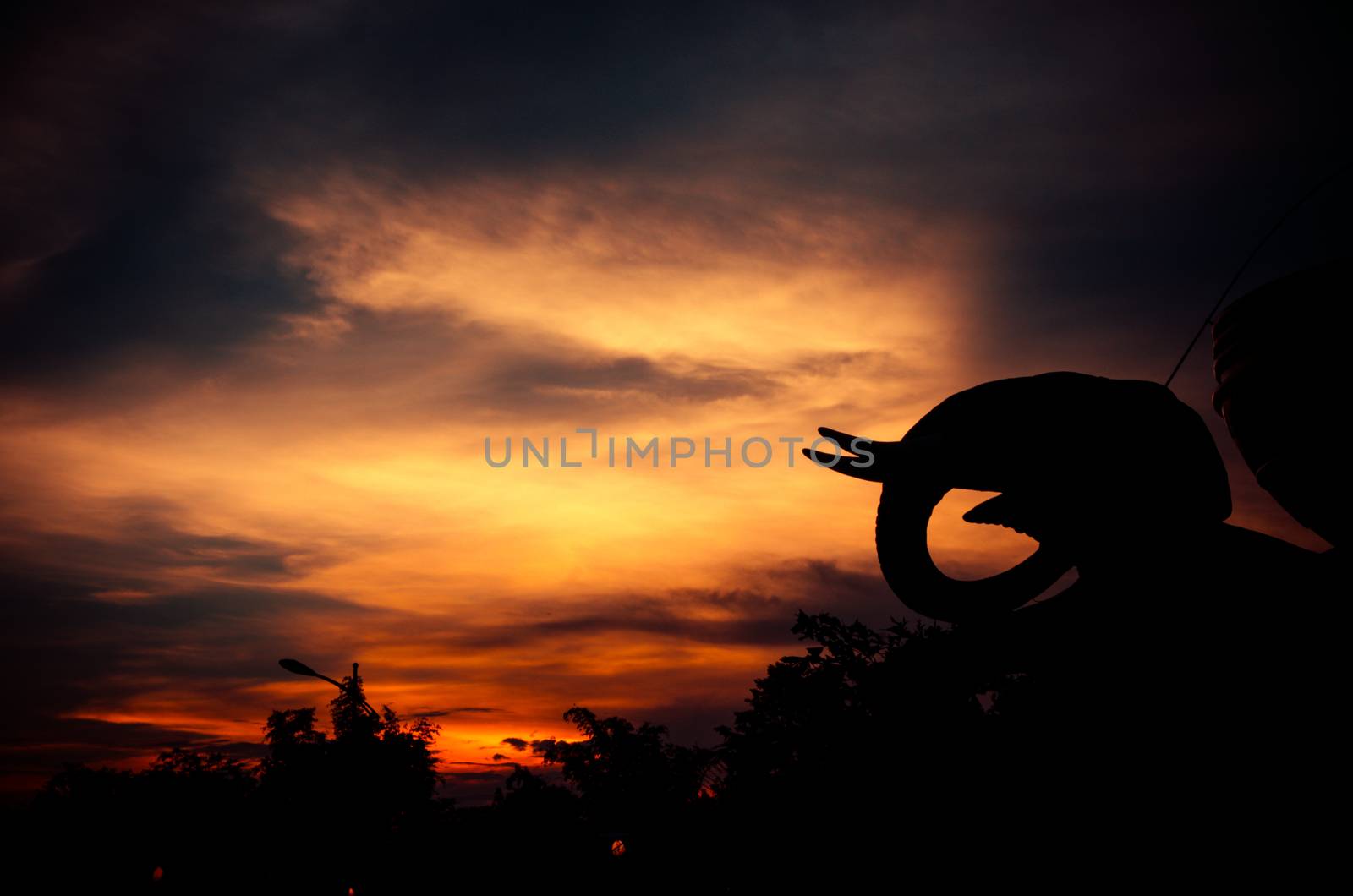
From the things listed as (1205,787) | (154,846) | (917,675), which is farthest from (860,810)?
(154,846)

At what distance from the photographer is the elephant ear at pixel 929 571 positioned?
21.1ft

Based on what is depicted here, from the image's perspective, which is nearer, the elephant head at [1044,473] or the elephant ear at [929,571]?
the elephant head at [1044,473]

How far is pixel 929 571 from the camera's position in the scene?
655 centimetres

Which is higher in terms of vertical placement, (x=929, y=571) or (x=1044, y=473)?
(x=1044, y=473)

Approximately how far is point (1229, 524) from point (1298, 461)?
889 millimetres

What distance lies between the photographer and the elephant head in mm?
6270

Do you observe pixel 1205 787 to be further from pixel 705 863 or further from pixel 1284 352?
pixel 705 863

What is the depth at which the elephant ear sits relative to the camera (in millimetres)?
6422

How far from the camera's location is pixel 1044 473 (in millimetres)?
6395

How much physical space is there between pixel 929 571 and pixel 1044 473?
1.10m

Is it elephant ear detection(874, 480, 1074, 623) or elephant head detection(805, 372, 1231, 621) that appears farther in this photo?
elephant ear detection(874, 480, 1074, 623)

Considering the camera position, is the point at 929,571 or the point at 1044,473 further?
the point at 929,571

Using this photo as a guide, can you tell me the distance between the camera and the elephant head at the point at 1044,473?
6.27m

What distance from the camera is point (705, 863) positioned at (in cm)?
1036
